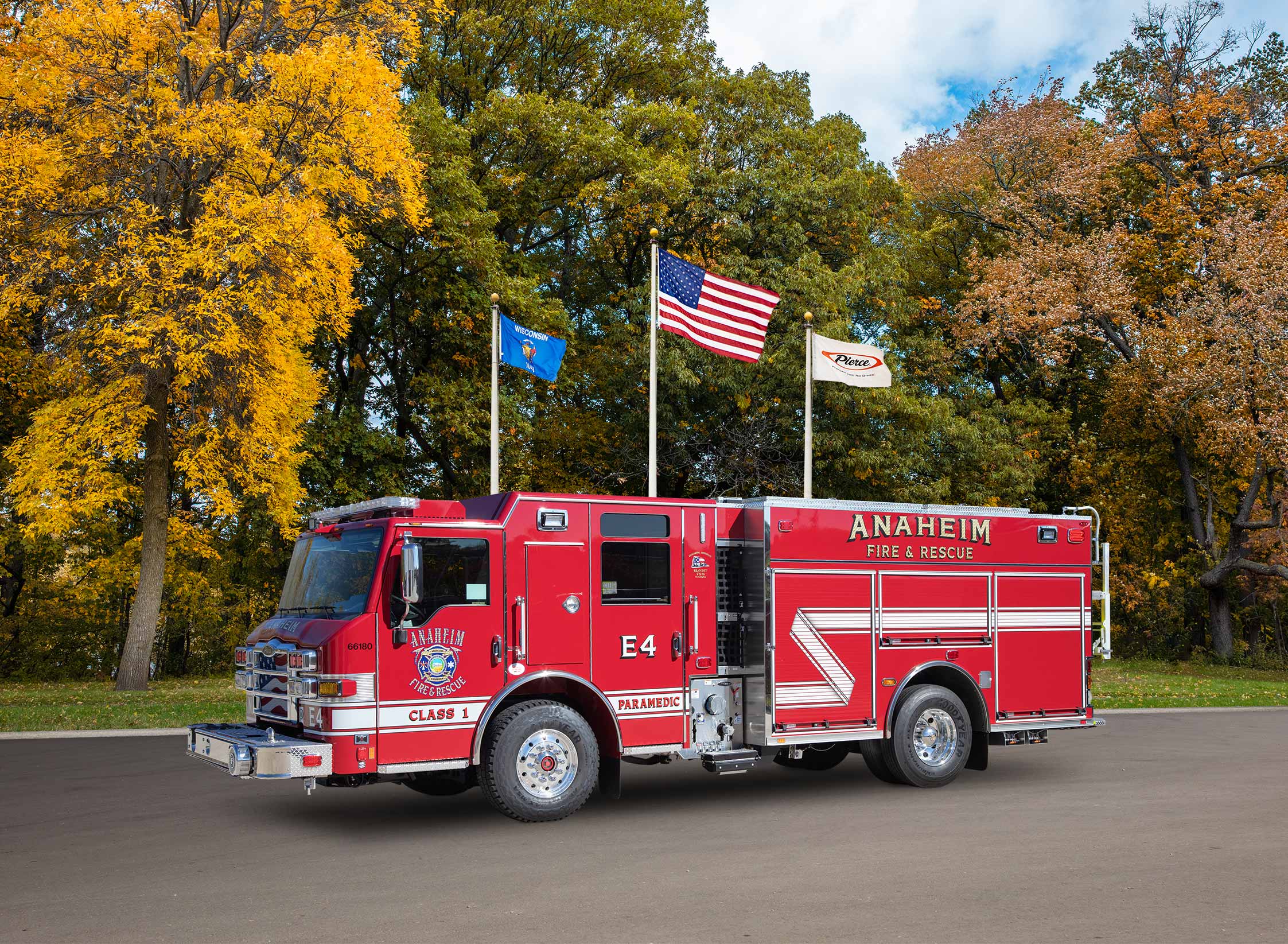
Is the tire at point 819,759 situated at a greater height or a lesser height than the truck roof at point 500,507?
lesser

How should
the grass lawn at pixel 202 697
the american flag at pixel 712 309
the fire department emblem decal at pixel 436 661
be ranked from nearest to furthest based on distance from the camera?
the fire department emblem decal at pixel 436 661, the grass lawn at pixel 202 697, the american flag at pixel 712 309

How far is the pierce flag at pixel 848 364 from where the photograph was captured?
1834cm

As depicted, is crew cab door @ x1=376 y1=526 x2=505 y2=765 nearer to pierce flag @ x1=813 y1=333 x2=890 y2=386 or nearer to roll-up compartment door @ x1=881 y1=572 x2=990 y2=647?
roll-up compartment door @ x1=881 y1=572 x2=990 y2=647

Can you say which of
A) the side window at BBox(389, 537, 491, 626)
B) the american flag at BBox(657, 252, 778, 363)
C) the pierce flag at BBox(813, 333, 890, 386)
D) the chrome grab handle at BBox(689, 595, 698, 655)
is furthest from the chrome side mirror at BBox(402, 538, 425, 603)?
the pierce flag at BBox(813, 333, 890, 386)

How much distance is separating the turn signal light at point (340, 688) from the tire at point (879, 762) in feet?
17.4

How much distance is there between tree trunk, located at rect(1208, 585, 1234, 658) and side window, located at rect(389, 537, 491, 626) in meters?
33.5

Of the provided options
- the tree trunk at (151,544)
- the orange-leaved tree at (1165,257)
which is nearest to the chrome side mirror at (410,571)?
the tree trunk at (151,544)

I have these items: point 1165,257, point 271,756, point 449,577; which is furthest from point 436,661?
point 1165,257

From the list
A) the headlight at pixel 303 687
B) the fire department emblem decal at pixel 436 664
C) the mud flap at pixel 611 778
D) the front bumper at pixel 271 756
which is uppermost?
the fire department emblem decal at pixel 436 664

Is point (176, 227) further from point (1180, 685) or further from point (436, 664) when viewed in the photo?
point (1180, 685)

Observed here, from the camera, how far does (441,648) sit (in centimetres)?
955

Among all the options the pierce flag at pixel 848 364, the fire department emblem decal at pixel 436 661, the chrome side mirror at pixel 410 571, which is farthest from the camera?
the pierce flag at pixel 848 364

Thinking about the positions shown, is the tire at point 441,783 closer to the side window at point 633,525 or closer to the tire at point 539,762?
the tire at point 539,762

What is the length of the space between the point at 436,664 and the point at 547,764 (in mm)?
1317
